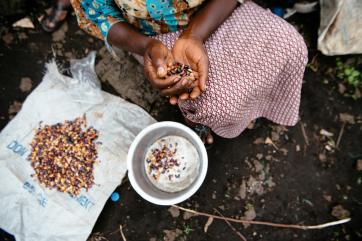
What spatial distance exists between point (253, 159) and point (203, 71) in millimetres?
1009

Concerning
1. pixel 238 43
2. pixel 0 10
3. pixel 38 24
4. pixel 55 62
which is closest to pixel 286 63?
pixel 238 43

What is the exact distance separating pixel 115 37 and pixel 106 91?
0.75 m

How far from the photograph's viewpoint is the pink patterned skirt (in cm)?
152

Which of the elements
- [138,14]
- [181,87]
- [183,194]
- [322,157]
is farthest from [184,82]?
[322,157]

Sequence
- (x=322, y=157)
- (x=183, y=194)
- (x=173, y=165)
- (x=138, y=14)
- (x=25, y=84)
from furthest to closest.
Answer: (x=25, y=84) < (x=322, y=157) < (x=173, y=165) < (x=183, y=194) < (x=138, y=14)

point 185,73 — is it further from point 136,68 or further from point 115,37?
point 136,68

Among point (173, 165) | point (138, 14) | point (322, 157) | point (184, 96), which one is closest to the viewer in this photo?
point (184, 96)

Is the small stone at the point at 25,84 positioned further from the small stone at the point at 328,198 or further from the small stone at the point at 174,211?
the small stone at the point at 328,198

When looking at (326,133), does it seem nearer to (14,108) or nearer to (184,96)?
(184,96)

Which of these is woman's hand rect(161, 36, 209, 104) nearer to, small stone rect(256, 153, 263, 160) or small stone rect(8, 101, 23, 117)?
small stone rect(256, 153, 263, 160)

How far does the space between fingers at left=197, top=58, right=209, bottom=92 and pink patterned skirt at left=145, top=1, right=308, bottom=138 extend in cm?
10

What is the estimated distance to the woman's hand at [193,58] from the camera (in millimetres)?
1423

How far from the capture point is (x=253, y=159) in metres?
2.21

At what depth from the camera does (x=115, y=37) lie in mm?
1615
